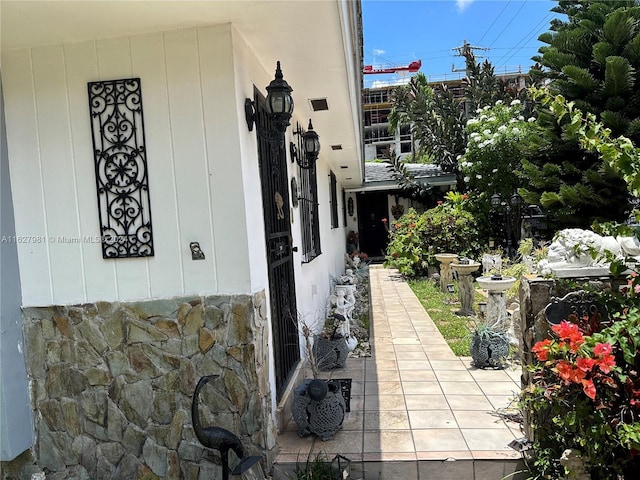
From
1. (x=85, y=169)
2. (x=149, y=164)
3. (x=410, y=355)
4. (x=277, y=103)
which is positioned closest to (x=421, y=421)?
(x=410, y=355)

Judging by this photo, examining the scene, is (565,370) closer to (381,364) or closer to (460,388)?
(460,388)

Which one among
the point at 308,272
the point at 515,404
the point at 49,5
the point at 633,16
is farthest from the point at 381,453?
the point at 633,16

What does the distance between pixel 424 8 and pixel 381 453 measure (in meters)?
25.3

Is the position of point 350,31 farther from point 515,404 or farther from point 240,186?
point 515,404

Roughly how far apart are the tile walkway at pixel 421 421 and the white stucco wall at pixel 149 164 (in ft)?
4.26

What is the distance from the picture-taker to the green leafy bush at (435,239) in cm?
988

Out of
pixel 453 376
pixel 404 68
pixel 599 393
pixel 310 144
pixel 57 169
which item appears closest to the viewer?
pixel 599 393

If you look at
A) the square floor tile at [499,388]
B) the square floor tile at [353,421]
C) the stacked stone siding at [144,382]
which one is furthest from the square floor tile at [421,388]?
the stacked stone siding at [144,382]

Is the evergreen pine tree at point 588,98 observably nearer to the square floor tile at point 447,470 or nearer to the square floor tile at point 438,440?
the square floor tile at point 438,440

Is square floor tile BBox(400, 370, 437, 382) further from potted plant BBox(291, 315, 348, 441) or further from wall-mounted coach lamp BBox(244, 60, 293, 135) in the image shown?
wall-mounted coach lamp BBox(244, 60, 293, 135)

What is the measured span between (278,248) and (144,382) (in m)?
1.38

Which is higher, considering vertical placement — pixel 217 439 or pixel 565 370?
pixel 565 370

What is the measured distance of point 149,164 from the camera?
2543mm

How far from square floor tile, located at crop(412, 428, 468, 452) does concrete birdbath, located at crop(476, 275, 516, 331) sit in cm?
245
